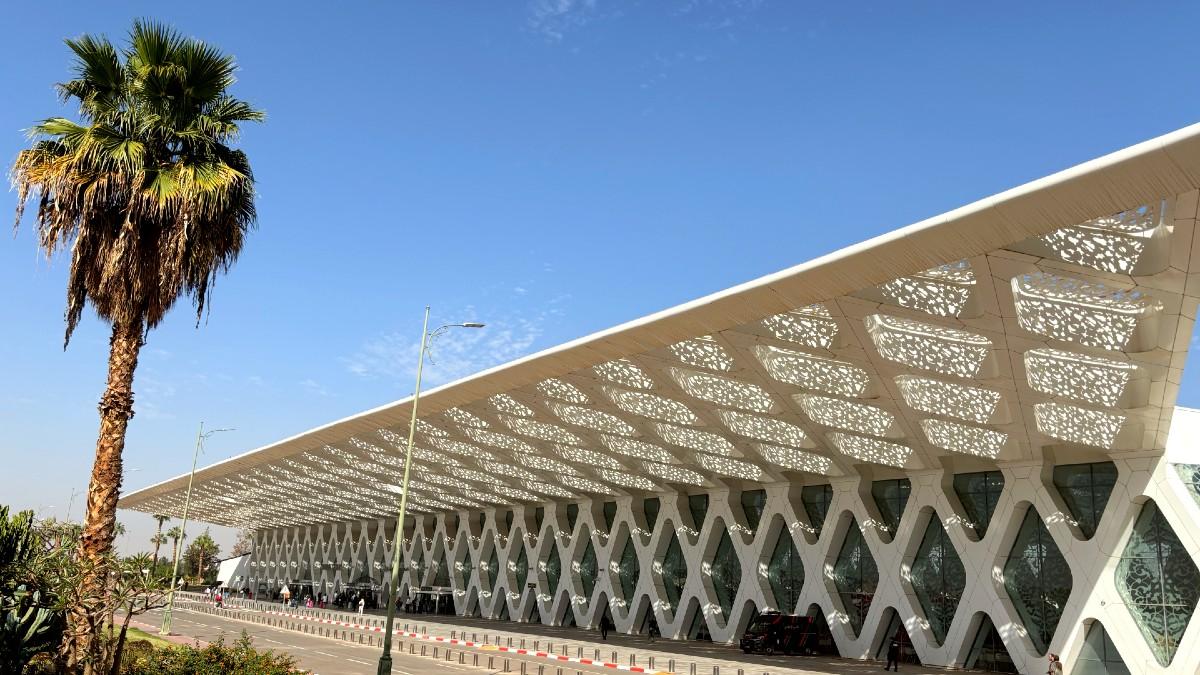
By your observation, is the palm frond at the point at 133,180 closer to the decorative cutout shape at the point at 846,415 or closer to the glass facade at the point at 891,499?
the decorative cutout shape at the point at 846,415

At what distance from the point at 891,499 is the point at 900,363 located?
1691cm

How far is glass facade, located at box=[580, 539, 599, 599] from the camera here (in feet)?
187

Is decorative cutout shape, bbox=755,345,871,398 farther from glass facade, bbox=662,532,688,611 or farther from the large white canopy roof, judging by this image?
glass facade, bbox=662,532,688,611

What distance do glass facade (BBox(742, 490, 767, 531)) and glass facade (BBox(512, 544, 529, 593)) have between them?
2194 centimetres

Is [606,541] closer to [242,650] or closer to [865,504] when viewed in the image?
[865,504]

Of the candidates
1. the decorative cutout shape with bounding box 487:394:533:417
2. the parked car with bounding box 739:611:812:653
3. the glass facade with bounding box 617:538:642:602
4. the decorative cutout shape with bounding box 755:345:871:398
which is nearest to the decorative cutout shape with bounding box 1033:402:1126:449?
the decorative cutout shape with bounding box 755:345:871:398

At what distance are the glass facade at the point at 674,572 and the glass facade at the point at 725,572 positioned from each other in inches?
116

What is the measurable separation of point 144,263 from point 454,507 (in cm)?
5276

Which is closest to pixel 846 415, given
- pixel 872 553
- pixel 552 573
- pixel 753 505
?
pixel 872 553

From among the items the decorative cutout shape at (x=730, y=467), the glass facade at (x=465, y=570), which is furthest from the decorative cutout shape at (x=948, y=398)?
the glass facade at (x=465, y=570)

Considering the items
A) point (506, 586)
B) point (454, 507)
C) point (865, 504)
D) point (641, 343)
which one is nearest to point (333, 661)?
point (641, 343)

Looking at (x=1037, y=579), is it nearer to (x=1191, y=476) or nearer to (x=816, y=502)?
(x=1191, y=476)

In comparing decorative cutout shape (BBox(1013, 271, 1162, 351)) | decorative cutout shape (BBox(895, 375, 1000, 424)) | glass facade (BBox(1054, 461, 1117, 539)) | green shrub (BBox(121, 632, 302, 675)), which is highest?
decorative cutout shape (BBox(1013, 271, 1162, 351))

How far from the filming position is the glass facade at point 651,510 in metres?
52.3
